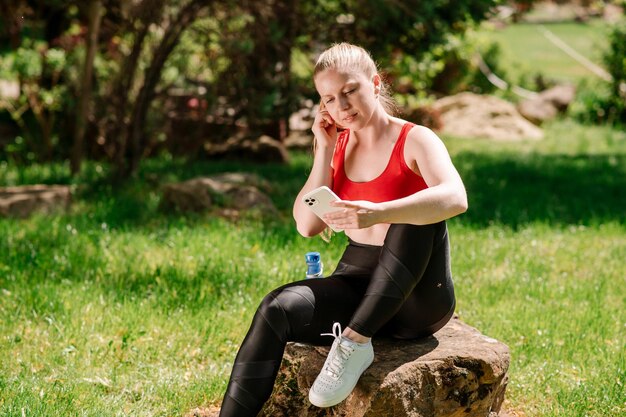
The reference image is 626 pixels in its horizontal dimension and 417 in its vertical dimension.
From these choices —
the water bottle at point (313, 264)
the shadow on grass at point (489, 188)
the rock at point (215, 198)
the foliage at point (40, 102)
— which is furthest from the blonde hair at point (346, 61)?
the foliage at point (40, 102)

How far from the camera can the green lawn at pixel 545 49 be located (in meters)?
18.2

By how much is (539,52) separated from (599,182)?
15.9 metres

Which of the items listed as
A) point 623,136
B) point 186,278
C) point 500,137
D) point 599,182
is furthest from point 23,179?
point 623,136

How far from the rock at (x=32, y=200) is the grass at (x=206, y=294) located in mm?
187

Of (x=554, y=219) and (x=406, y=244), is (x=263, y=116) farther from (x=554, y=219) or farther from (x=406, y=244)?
(x=406, y=244)

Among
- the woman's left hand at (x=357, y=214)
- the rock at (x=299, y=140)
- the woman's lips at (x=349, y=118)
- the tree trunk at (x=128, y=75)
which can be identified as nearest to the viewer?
the woman's left hand at (x=357, y=214)

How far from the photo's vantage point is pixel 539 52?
23828 mm

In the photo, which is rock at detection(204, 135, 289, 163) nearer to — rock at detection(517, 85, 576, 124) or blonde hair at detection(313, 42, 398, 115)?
rock at detection(517, 85, 576, 124)

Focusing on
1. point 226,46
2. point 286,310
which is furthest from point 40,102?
point 286,310

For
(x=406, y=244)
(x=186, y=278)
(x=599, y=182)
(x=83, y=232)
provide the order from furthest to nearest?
(x=599, y=182)
(x=83, y=232)
(x=186, y=278)
(x=406, y=244)

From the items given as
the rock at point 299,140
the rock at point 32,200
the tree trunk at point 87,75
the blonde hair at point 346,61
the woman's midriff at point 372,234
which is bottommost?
the rock at point 299,140

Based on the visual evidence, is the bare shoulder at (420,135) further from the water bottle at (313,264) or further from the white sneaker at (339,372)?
the white sneaker at (339,372)

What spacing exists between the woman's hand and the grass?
124cm

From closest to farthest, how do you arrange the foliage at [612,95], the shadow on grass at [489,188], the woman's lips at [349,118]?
the woman's lips at [349,118] → the shadow on grass at [489,188] → the foliage at [612,95]
